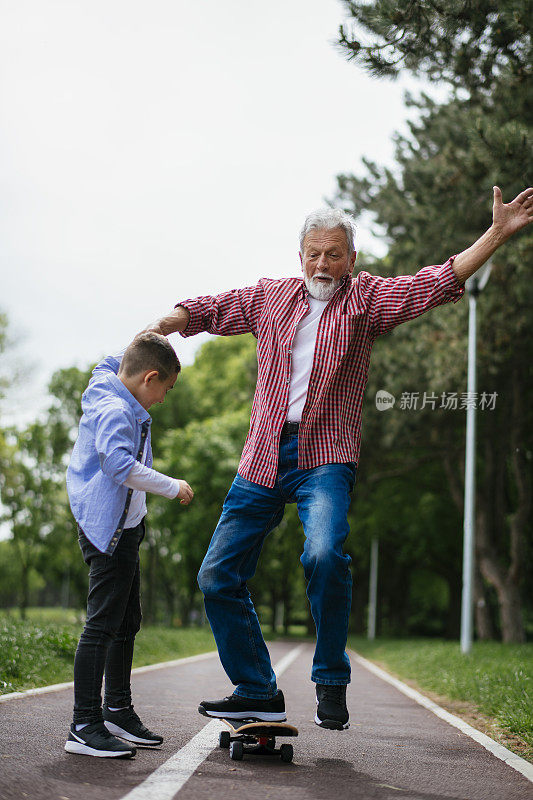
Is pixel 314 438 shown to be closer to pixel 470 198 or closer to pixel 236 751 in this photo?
pixel 236 751

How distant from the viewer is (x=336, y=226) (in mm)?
4492

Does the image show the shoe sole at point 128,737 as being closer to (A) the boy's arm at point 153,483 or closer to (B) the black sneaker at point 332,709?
(B) the black sneaker at point 332,709

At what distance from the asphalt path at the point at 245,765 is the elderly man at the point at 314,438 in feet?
0.98

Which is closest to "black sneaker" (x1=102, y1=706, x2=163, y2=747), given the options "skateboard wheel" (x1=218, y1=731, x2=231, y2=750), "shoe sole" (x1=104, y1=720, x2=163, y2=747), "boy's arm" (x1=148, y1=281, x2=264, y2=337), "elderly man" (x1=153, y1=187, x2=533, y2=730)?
"shoe sole" (x1=104, y1=720, x2=163, y2=747)

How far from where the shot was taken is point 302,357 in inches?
175

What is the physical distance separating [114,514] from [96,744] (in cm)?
98

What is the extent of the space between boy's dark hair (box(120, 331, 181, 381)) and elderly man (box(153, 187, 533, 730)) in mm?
256

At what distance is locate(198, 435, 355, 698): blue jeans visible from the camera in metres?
4.07

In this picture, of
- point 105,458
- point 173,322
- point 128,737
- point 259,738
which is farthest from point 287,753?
point 173,322

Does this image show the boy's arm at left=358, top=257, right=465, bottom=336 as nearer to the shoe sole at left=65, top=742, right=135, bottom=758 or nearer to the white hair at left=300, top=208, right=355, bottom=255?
the white hair at left=300, top=208, right=355, bottom=255

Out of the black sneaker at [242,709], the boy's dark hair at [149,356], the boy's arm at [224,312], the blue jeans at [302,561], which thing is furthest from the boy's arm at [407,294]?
the black sneaker at [242,709]

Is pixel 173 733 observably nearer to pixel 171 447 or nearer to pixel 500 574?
pixel 500 574

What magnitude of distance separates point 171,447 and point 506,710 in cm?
2745

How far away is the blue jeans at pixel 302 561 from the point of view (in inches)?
160
